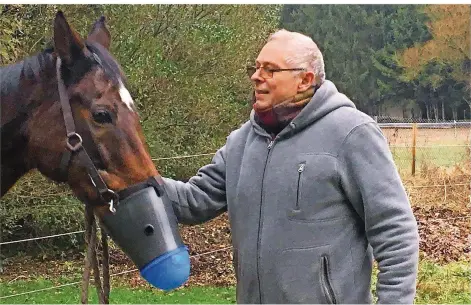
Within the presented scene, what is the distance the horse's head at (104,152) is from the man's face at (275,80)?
1.54ft

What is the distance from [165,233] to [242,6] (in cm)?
823

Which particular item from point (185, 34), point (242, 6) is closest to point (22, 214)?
point (185, 34)

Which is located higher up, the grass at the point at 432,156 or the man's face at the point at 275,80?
the man's face at the point at 275,80

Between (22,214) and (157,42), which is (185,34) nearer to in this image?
(157,42)

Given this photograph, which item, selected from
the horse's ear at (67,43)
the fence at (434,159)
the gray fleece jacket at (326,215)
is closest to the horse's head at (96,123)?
the horse's ear at (67,43)

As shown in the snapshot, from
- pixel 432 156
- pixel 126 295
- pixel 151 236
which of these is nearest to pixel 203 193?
pixel 151 236

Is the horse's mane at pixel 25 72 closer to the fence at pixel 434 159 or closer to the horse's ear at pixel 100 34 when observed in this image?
the horse's ear at pixel 100 34

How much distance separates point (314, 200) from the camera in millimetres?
2129

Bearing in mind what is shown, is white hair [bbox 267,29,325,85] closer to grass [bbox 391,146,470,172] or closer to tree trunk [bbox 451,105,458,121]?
grass [bbox 391,146,470,172]

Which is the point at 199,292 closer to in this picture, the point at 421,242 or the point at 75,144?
the point at 421,242

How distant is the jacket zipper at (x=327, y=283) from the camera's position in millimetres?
2117

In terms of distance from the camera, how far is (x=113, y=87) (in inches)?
89.0

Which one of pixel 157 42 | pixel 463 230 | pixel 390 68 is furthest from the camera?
pixel 390 68

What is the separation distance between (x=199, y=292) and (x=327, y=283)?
632 cm
